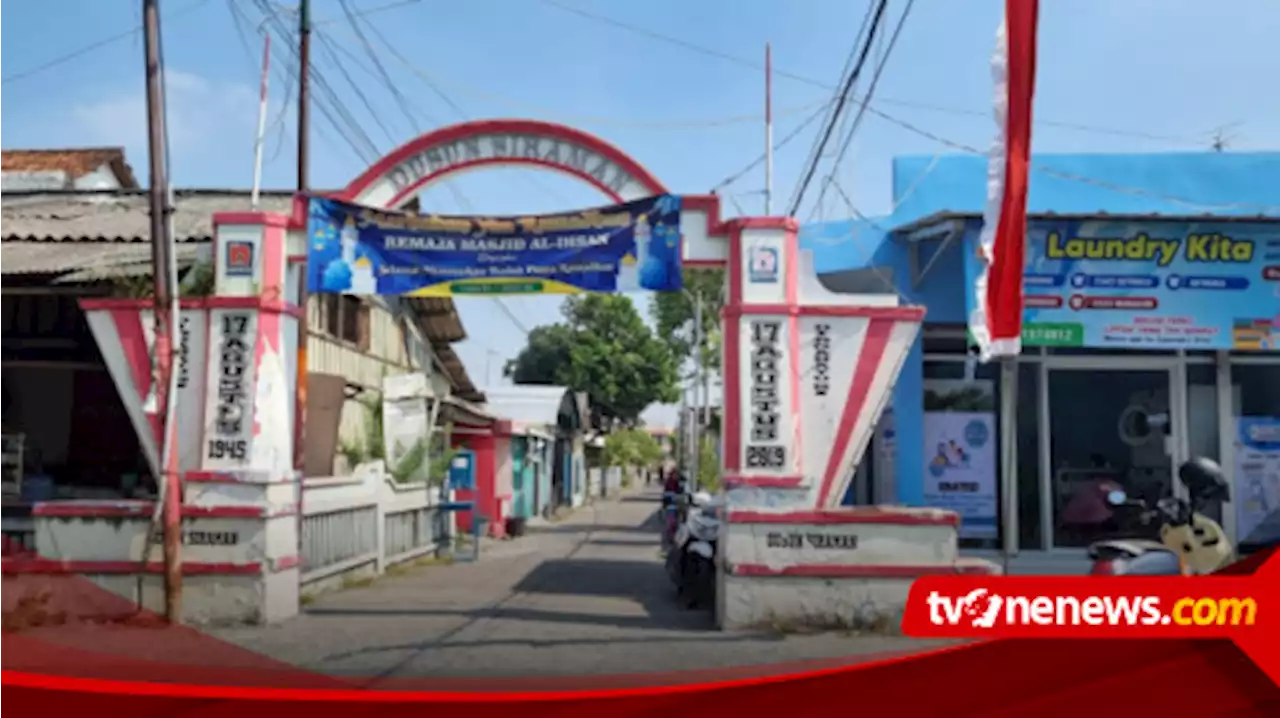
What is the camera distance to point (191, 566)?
714 centimetres

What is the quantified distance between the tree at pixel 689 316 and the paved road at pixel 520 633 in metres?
10.2

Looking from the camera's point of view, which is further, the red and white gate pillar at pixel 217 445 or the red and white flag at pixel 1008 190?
the red and white gate pillar at pixel 217 445

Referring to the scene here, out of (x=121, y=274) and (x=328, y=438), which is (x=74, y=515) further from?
(x=328, y=438)

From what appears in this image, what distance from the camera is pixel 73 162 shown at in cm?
1183

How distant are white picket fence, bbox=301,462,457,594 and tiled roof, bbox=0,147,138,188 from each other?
147 inches

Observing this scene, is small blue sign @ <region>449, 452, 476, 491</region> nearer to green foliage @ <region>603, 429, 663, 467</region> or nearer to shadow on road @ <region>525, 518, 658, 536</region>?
shadow on road @ <region>525, 518, 658, 536</region>

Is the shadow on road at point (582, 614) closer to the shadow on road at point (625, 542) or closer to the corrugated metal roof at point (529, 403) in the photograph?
the shadow on road at point (625, 542)

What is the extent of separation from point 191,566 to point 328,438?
3.81 meters

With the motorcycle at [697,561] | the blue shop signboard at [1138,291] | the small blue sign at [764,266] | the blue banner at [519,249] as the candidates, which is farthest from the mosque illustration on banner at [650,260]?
the blue shop signboard at [1138,291]

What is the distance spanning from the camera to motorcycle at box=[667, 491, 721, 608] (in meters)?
8.41

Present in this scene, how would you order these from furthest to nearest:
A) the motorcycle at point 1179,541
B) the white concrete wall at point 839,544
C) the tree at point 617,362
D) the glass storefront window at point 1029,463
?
the tree at point 617,362, the glass storefront window at point 1029,463, the white concrete wall at point 839,544, the motorcycle at point 1179,541

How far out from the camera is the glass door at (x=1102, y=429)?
8.69 meters

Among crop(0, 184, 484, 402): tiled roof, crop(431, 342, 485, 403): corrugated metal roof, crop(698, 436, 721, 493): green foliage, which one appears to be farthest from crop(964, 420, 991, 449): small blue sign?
crop(431, 342, 485, 403): corrugated metal roof

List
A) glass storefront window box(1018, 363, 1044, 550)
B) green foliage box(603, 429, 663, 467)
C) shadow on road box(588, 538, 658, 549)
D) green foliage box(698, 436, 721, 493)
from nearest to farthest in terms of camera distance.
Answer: glass storefront window box(1018, 363, 1044, 550), shadow on road box(588, 538, 658, 549), green foliage box(698, 436, 721, 493), green foliage box(603, 429, 663, 467)
